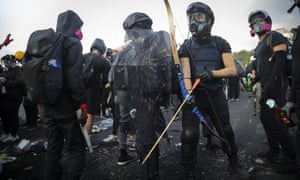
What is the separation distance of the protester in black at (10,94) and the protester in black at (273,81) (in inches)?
217

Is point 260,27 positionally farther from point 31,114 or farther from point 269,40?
point 31,114

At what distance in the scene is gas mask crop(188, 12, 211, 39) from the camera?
2.56 metres

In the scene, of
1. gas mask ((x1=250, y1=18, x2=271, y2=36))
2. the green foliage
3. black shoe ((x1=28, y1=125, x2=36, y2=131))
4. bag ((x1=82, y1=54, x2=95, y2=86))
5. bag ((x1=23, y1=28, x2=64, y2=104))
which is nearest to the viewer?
bag ((x1=23, y1=28, x2=64, y2=104))

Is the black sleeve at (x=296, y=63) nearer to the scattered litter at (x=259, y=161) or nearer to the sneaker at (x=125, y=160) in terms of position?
the scattered litter at (x=259, y=161)

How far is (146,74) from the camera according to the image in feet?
6.80

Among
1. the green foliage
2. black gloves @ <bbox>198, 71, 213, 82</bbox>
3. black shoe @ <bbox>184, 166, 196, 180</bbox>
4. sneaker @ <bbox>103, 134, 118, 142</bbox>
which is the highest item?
the green foliage

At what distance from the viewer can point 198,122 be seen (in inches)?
101

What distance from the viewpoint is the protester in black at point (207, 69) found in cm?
257

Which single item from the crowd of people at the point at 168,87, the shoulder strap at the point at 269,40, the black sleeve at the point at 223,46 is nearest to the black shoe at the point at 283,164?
the crowd of people at the point at 168,87

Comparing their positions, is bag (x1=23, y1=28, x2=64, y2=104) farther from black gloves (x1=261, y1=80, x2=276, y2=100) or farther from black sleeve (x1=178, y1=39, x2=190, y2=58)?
black gloves (x1=261, y1=80, x2=276, y2=100)

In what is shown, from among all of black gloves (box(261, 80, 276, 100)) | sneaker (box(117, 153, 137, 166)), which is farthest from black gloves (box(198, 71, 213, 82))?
sneaker (box(117, 153, 137, 166))

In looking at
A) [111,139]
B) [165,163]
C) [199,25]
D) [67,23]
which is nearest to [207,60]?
[199,25]

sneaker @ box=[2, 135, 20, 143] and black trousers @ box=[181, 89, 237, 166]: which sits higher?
black trousers @ box=[181, 89, 237, 166]

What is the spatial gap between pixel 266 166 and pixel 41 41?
11.3ft
